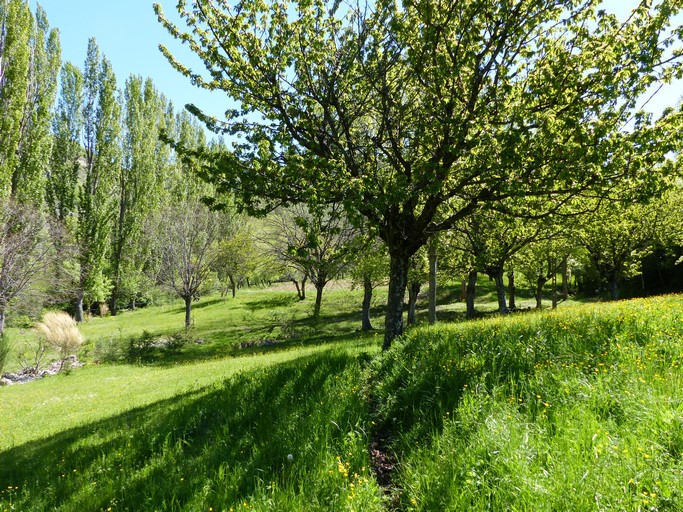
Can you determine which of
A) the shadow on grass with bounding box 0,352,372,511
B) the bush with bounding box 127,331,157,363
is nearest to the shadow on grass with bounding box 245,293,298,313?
the bush with bounding box 127,331,157,363

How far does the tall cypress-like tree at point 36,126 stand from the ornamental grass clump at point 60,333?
40.2 feet

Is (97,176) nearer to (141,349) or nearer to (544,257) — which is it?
(141,349)

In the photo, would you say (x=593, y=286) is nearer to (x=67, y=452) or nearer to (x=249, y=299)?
(x=249, y=299)

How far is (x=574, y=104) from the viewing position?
7.13 meters

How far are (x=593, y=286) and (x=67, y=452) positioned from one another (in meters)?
48.0

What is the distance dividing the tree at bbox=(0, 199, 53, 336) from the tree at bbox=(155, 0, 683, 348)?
71.2 feet

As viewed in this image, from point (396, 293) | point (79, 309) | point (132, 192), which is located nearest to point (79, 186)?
point (132, 192)

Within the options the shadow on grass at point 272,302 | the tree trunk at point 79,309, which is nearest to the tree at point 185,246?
the shadow on grass at point 272,302

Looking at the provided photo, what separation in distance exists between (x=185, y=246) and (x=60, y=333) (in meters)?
10.7

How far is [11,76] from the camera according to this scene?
26672 millimetres

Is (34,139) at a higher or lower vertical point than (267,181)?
higher

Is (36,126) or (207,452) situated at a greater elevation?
(36,126)

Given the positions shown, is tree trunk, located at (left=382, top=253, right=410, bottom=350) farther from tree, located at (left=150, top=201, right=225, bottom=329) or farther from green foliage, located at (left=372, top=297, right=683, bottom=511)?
tree, located at (left=150, top=201, right=225, bottom=329)

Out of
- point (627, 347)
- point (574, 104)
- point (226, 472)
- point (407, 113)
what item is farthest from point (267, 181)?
point (627, 347)
